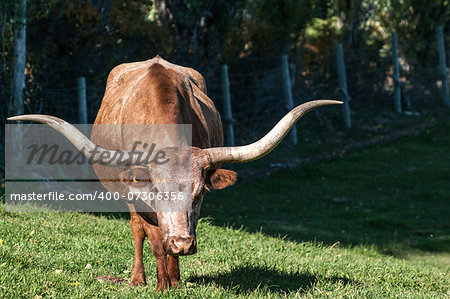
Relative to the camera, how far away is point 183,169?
14.6ft

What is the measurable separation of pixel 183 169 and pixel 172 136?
402 mm

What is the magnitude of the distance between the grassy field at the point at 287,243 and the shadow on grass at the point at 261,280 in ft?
0.04

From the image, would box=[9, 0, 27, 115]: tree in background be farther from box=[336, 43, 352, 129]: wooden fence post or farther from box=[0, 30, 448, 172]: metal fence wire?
box=[336, 43, 352, 129]: wooden fence post

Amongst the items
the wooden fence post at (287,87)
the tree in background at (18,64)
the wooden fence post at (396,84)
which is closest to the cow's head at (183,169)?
the tree in background at (18,64)

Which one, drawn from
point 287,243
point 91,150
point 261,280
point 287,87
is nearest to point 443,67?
point 287,87

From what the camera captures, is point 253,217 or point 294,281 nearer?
point 294,281

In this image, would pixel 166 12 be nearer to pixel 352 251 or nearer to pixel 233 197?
pixel 233 197

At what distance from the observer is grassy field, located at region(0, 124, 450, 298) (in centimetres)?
495

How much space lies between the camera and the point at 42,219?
23.1 ft

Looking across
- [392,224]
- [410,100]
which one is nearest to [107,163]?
[392,224]

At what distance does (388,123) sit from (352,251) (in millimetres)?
10117

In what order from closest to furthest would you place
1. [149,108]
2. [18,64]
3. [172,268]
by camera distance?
[149,108], [172,268], [18,64]

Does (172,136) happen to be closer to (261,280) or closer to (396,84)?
(261,280)

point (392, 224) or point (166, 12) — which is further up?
point (166, 12)
